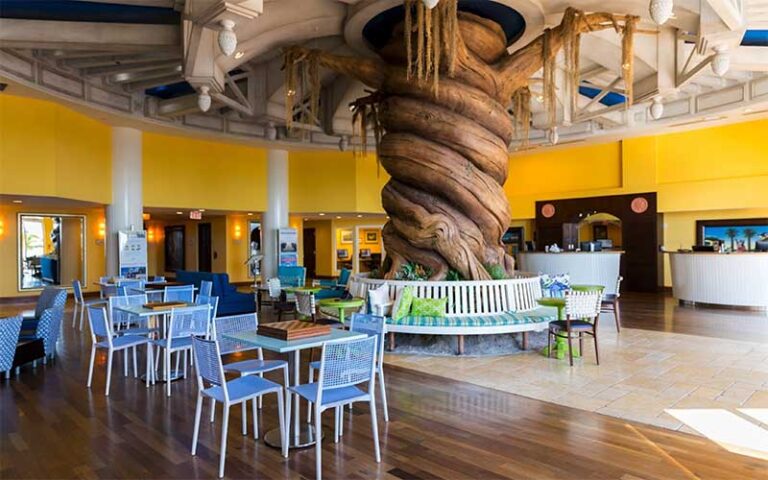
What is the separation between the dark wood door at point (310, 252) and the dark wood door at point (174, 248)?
4.62 meters

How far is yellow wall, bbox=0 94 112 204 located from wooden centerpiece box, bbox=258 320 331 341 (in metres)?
8.07

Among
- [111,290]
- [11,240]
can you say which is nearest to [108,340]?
[111,290]

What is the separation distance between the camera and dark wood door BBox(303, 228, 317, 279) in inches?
770

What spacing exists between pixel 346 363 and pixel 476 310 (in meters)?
3.64

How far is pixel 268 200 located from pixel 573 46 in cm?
962

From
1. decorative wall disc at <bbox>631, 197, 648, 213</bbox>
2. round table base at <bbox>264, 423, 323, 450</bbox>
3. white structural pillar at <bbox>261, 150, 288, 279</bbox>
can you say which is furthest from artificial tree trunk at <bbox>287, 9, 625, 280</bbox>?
decorative wall disc at <bbox>631, 197, 648, 213</bbox>

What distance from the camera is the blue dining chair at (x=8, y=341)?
200 inches

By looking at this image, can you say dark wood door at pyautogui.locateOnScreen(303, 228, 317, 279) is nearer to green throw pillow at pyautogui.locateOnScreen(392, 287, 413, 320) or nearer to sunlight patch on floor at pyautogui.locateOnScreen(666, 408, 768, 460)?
green throw pillow at pyautogui.locateOnScreen(392, 287, 413, 320)

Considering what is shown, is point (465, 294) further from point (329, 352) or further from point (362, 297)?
point (329, 352)

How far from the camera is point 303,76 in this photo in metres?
7.64

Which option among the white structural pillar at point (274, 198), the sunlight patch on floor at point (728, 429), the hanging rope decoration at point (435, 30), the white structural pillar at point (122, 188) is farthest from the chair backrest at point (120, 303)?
the white structural pillar at point (274, 198)

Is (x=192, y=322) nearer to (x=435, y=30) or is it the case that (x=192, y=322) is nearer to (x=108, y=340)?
(x=108, y=340)

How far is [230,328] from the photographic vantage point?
400 cm

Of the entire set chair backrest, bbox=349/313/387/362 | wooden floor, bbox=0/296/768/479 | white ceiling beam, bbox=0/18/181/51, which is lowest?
wooden floor, bbox=0/296/768/479
